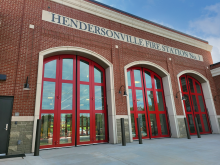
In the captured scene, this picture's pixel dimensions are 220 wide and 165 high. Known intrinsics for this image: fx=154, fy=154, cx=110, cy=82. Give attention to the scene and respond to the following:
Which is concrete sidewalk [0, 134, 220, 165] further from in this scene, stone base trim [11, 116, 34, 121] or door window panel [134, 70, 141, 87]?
door window panel [134, 70, 141, 87]

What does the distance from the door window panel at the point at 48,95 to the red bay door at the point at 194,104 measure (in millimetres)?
9833

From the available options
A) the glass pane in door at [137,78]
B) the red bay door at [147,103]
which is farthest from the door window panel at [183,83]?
the glass pane in door at [137,78]

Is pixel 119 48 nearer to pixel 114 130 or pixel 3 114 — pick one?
pixel 114 130

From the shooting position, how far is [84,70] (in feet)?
28.9

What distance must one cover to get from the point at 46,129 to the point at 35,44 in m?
4.02

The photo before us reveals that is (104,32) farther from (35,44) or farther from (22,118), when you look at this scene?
(22,118)

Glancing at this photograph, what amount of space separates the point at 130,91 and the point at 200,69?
26.3 ft

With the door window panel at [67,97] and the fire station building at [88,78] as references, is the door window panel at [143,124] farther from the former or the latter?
the door window panel at [67,97]

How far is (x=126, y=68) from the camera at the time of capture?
9.62m

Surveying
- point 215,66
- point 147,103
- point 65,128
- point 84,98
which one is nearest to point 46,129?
point 65,128

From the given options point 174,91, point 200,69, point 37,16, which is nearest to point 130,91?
point 174,91

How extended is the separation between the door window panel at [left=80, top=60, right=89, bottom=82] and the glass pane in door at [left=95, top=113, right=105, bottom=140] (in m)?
2.13

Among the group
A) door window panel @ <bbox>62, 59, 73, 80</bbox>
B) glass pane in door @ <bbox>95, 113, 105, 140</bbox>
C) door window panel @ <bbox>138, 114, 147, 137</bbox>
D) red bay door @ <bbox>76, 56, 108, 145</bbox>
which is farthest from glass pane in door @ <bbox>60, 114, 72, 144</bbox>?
door window panel @ <bbox>138, 114, 147, 137</bbox>

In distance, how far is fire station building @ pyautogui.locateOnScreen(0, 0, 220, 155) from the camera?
6.54 metres
